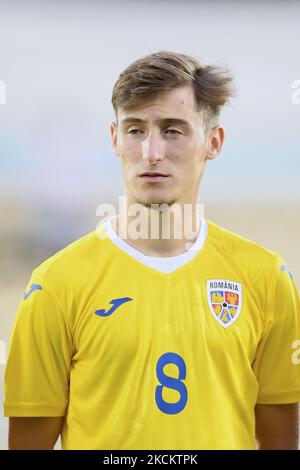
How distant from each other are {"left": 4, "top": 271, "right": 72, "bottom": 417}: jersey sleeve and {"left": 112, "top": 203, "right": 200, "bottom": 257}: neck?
0.82 ft

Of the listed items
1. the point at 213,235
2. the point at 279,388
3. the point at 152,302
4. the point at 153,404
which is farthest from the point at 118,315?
the point at 279,388

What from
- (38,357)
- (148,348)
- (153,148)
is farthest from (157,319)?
(153,148)

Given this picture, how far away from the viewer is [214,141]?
1743 millimetres

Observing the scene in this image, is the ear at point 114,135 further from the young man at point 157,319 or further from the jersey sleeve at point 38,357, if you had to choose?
the jersey sleeve at point 38,357

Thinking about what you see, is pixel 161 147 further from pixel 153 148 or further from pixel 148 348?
pixel 148 348

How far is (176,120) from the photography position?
5.25 feet

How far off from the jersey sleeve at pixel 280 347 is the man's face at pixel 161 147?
0.34 m

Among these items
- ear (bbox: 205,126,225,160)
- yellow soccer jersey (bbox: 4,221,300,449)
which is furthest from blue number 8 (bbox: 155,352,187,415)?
ear (bbox: 205,126,225,160)

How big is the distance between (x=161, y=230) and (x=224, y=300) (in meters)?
0.24

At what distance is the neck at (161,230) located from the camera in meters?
1.63

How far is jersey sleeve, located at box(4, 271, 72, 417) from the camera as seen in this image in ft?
5.15

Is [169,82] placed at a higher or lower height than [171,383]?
higher

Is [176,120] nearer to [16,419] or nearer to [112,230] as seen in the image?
[112,230]
